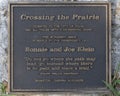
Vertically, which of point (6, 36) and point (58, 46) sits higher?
point (6, 36)

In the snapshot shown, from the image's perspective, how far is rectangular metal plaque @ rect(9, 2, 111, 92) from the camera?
8.29 metres

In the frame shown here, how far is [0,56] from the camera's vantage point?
27.7 feet

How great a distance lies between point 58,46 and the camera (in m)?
8.30

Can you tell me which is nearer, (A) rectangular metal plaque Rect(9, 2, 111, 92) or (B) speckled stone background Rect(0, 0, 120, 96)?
(A) rectangular metal plaque Rect(9, 2, 111, 92)

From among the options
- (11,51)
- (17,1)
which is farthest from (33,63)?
(17,1)

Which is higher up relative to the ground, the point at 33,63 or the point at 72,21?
the point at 72,21

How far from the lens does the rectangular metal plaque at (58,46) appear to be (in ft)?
27.2

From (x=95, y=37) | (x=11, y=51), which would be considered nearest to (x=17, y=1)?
(x=11, y=51)

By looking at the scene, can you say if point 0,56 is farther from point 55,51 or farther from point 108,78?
point 108,78

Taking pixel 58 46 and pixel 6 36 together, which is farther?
pixel 6 36

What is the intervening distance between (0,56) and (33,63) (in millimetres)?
512

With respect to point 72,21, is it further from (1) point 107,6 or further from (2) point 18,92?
(2) point 18,92

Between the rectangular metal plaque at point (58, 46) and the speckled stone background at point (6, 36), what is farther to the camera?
the speckled stone background at point (6, 36)

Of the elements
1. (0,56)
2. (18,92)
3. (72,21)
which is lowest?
(18,92)
